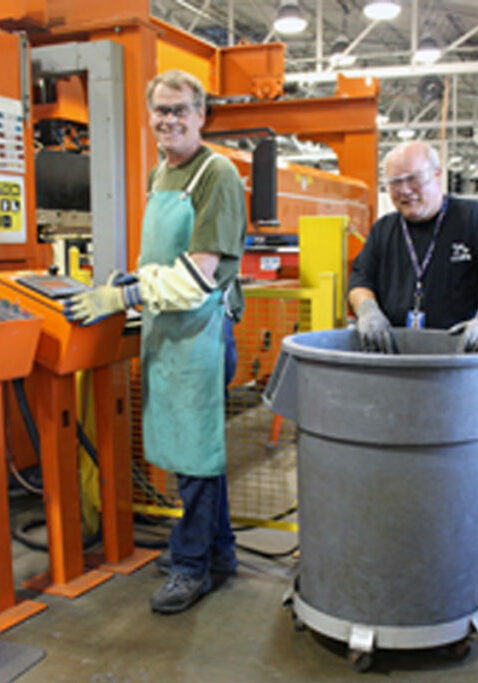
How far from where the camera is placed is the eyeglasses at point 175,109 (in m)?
2.38

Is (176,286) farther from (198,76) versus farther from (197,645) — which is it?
(198,76)

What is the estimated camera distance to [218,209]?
2.33 metres

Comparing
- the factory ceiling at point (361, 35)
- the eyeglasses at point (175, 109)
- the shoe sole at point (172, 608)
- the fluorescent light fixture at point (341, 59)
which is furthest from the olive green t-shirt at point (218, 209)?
the fluorescent light fixture at point (341, 59)

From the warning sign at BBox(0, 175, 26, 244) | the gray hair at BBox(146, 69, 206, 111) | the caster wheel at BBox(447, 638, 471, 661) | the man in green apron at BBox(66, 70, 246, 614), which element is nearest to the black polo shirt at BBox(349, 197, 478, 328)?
the man in green apron at BBox(66, 70, 246, 614)

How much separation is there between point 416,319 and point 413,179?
0.49m

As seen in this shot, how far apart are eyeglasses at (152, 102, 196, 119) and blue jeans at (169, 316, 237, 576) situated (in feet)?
2.37

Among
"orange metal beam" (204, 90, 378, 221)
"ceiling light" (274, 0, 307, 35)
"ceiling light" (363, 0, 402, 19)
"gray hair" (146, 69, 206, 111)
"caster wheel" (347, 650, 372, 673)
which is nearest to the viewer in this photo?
"caster wheel" (347, 650, 372, 673)

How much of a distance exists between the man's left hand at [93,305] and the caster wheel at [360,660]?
1.33 meters

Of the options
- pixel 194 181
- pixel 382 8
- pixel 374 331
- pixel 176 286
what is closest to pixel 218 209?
pixel 194 181

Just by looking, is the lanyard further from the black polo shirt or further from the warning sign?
the warning sign

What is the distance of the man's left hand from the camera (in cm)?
238

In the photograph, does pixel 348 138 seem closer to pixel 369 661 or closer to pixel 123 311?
pixel 123 311

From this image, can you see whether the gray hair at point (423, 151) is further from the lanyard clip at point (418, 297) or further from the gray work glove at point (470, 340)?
the gray work glove at point (470, 340)

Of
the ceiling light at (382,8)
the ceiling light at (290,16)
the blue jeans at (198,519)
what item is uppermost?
the ceiling light at (290,16)
